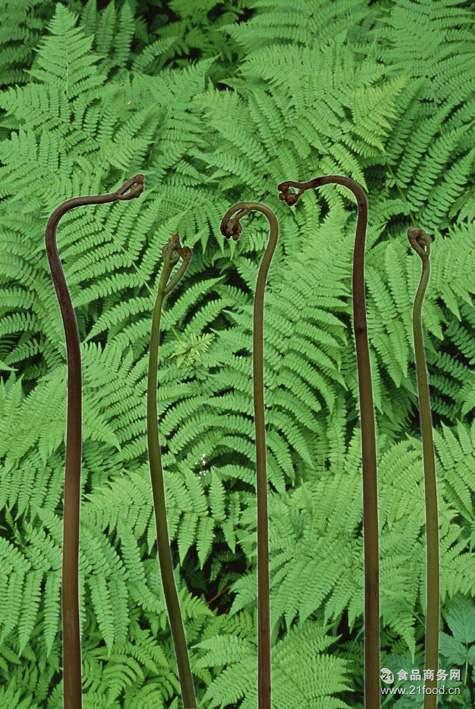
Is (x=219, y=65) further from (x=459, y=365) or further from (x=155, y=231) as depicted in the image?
(x=459, y=365)

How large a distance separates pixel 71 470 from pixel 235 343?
1.63 m

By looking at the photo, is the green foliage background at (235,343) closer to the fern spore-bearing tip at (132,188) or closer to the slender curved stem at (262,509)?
the slender curved stem at (262,509)

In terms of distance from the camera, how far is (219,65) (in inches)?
113

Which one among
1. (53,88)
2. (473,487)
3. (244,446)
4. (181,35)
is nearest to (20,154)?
(53,88)

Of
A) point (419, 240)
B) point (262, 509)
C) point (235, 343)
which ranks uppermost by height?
point (235, 343)

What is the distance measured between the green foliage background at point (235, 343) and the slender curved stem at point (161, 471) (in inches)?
44.2

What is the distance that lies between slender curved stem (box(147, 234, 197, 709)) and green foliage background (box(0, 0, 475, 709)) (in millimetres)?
1123

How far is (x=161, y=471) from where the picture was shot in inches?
16.8

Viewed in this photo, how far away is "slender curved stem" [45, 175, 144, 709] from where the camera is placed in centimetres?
38

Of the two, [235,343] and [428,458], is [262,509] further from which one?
[235,343]

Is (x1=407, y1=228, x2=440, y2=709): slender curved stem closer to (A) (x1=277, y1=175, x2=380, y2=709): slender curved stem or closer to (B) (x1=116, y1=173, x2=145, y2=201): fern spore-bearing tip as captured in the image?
(A) (x1=277, y1=175, x2=380, y2=709): slender curved stem

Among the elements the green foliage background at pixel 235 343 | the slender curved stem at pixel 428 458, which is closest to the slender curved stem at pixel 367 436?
the slender curved stem at pixel 428 458

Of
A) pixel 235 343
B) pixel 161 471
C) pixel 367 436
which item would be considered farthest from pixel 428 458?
pixel 235 343

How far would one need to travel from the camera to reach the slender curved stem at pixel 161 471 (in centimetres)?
42
